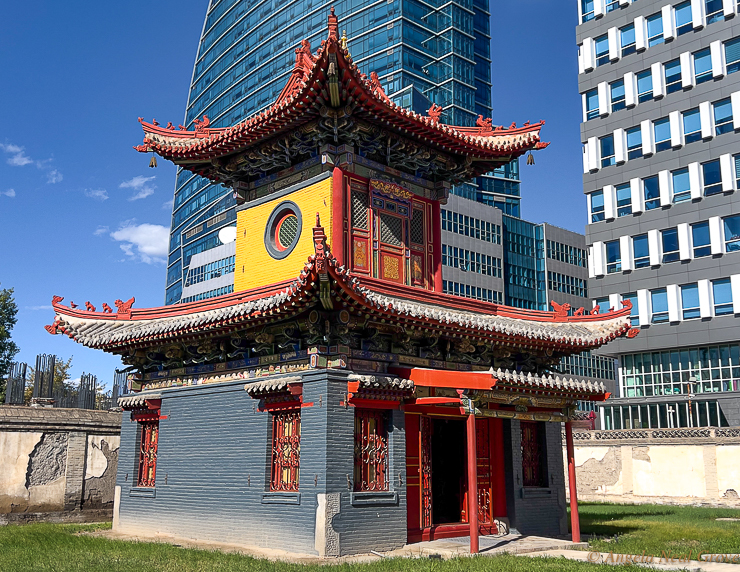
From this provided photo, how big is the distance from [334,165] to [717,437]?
2219 cm

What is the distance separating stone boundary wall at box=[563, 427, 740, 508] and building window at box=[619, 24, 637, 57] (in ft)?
74.6

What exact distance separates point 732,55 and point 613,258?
12.3 metres

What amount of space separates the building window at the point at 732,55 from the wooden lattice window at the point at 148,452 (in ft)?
114

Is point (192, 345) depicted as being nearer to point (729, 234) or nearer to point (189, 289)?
point (729, 234)

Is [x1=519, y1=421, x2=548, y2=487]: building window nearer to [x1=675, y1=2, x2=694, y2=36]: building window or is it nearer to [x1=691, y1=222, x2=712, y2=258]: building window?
[x1=691, y1=222, x2=712, y2=258]: building window

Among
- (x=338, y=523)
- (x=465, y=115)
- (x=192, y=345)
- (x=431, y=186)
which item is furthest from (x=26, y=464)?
(x=465, y=115)

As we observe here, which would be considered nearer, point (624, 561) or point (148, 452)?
point (624, 561)

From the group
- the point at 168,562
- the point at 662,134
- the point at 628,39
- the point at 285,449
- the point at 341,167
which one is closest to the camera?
the point at 168,562

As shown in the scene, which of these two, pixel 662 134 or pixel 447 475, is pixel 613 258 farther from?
pixel 447 475

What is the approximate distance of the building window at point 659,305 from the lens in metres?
41.0

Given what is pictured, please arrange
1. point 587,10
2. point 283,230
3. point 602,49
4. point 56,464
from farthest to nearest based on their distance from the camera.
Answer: point 587,10
point 602,49
point 56,464
point 283,230

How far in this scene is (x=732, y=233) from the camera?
38.8 metres

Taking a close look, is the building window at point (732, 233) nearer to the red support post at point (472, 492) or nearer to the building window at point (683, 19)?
the building window at point (683, 19)

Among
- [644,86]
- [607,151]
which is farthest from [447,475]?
[644,86]
